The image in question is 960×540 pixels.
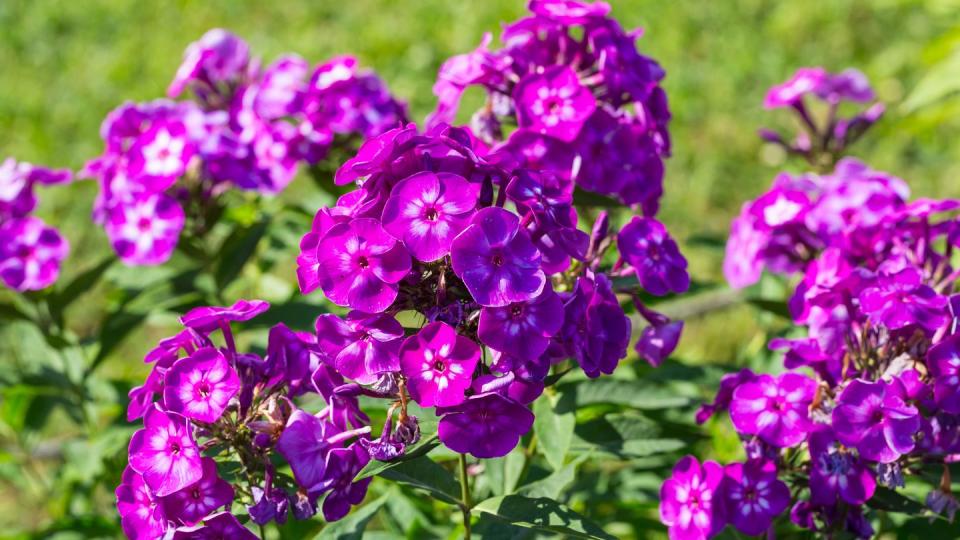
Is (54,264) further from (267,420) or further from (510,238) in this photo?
(510,238)

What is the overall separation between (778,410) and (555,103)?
0.77 metres

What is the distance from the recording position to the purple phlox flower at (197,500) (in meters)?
1.70

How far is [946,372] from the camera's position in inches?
73.4

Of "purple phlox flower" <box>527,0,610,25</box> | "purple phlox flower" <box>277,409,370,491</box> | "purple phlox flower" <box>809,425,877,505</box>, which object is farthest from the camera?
"purple phlox flower" <box>527,0,610,25</box>

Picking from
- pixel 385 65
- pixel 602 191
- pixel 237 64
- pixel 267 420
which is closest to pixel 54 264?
pixel 237 64

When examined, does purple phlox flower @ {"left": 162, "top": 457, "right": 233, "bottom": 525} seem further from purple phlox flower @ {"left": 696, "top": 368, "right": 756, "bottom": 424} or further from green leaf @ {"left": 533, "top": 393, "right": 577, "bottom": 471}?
purple phlox flower @ {"left": 696, "top": 368, "right": 756, "bottom": 424}

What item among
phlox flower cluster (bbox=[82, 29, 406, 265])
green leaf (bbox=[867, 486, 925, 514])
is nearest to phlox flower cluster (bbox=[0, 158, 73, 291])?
phlox flower cluster (bbox=[82, 29, 406, 265])

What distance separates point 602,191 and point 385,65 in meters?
4.14

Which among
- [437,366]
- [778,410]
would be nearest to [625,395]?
[778,410]

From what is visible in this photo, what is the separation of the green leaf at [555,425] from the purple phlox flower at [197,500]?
67 centimetres

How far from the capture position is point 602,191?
229 centimetres

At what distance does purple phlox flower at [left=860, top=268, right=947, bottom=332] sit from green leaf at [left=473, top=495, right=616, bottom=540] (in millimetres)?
644

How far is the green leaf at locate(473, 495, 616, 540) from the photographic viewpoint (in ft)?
5.77

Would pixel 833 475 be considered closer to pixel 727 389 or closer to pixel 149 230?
pixel 727 389
